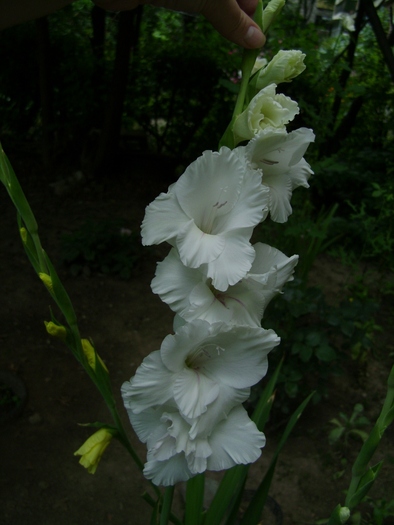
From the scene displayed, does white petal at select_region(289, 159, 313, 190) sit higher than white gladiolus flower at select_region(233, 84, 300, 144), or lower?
lower

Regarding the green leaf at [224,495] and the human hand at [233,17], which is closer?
the human hand at [233,17]

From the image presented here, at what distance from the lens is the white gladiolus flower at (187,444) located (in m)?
0.79

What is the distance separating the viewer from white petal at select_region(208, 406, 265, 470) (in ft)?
2.62

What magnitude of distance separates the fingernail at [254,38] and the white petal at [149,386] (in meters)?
0.51

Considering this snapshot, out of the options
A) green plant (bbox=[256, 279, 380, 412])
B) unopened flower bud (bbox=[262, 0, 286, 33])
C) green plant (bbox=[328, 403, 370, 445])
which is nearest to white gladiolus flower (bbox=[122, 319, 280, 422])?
unopened flower bud (bbox=[262, 0, 286, 33])

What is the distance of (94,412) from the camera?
2537 millimetres

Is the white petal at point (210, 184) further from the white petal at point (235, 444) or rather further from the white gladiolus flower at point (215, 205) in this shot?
the white petal at point (235, 444)

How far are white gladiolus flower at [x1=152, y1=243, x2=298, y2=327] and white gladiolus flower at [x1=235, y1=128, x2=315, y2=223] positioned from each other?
0.08 meters

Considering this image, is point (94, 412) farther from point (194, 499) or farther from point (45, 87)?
point (45, 87)

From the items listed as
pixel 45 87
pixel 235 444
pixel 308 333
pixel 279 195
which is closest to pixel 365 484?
pixel 235 444

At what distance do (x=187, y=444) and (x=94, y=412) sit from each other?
1864 mm

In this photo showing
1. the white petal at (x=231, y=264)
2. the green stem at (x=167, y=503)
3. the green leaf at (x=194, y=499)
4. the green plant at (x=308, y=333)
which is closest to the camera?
Answer: the white petal at (x=231, y=264)

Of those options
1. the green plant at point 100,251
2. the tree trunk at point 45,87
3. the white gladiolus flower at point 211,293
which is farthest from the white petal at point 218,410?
the tree trunk at point 45,87

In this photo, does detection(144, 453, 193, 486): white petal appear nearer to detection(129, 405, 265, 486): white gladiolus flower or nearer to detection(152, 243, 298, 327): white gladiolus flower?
detection(129, 405, 265, 486): white gladiolus flower
